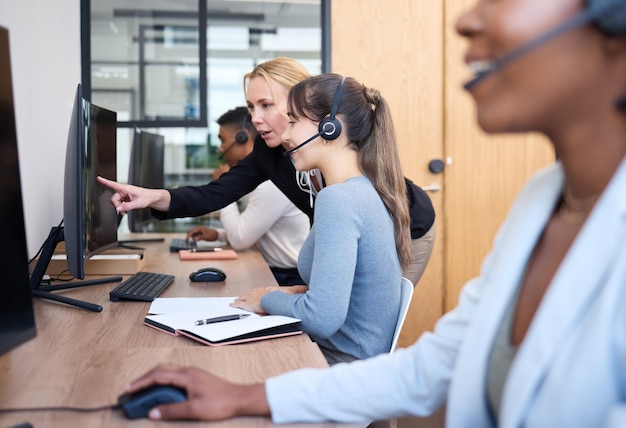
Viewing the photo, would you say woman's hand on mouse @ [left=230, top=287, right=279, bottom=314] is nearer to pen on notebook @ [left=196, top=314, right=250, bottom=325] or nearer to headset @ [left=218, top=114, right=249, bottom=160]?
pen on notebook @ [left=196, top=314, right=250, bottom=325]

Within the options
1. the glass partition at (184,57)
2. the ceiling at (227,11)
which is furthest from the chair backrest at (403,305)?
the ceiling at (227,11)

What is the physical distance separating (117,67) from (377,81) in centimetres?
138

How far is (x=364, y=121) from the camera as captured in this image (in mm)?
1846

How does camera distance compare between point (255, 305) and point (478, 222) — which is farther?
point (478, 222)

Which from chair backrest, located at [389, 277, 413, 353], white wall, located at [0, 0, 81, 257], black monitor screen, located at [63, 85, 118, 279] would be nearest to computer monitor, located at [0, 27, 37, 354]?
black monitor screen, located at [63, 85, 118, 279]

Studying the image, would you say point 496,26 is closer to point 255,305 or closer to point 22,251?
point 22,251

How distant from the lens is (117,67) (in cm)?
368

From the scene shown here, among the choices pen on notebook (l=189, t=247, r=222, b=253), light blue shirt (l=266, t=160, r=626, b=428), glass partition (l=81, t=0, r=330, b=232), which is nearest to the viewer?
light blue shirt (l=266, t=160, r=626, b=428)

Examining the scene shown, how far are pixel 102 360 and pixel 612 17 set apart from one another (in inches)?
36.0

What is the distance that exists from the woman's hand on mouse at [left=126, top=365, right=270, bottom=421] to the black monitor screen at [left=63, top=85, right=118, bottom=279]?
81cm

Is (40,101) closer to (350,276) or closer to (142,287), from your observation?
(142,287)

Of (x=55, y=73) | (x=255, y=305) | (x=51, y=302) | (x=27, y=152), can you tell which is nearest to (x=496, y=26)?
(x=255, y=305)

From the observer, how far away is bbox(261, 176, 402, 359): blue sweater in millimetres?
1448

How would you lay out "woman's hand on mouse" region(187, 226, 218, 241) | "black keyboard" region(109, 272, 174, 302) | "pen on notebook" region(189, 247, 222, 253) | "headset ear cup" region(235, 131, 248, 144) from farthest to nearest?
"headset ear cup" region(235, 131, 248, 144)
"woman's hand on mouse" region(187, 226, 218, 241)
"pen on notebook" region(189, 247, 222, 253)
"black keyboard" region(109, 272, 174, 302)
